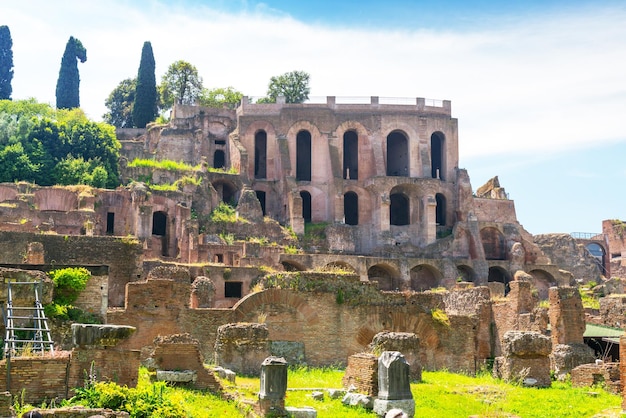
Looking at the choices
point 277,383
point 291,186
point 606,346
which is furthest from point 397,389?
point 291,186

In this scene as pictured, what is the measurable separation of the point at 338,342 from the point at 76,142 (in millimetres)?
30074

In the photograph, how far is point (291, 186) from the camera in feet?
165

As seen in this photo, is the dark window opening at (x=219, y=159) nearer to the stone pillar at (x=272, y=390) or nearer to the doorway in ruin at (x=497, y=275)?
the doorway in ruin at (x=497, y=275)

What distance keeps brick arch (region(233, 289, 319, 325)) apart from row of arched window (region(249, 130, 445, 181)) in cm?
3192

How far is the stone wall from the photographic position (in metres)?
27.4

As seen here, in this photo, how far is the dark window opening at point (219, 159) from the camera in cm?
5591

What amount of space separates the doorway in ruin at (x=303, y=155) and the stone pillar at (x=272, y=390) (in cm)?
4121

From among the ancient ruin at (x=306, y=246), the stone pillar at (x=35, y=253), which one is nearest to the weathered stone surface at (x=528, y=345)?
the ancient ruin at (x=306, y=246)

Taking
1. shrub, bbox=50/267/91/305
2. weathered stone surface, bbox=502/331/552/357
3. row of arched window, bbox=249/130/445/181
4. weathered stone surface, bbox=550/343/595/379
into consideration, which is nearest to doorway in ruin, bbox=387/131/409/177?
row of arched window, bbox=249/130/445/181

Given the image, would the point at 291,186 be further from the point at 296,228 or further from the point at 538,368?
the point at 538,368

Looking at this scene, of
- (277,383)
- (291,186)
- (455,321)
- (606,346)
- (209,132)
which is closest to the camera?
(277,383)

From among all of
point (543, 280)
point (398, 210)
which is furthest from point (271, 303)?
point (398, 210)

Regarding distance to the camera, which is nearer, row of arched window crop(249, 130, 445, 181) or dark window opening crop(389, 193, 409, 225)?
dark window opening crop(389, 193, 409, 225)

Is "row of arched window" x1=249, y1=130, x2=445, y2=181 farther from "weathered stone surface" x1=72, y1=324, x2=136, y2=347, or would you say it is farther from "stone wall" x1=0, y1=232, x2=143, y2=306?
"weathered stone surface" x1=72, y1=324, x2=136, y2=347
